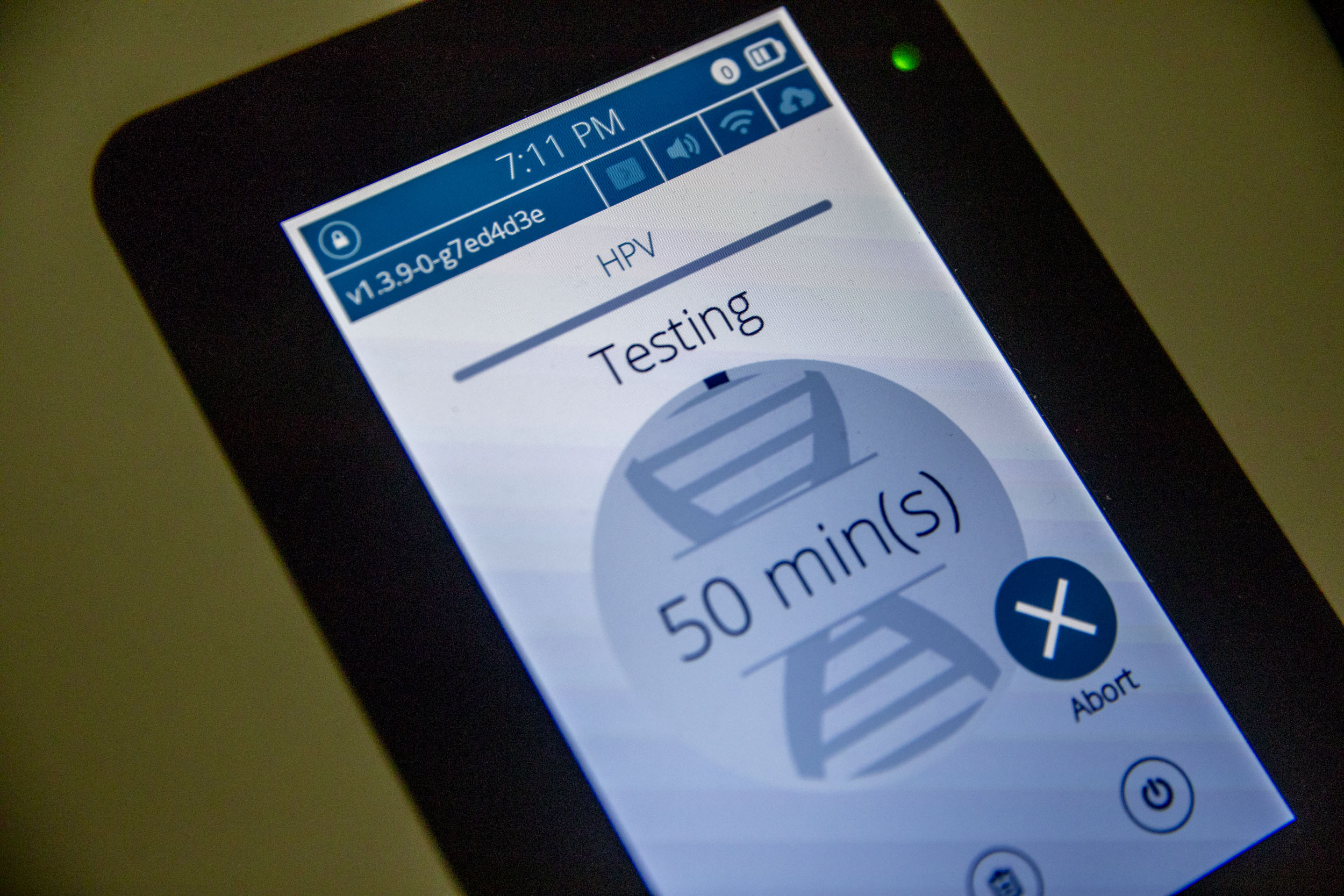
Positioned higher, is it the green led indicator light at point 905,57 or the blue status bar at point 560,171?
the blue status bar at point 560,171

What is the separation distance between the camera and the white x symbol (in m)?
0.38

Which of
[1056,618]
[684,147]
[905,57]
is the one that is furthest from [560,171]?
[1056,618]

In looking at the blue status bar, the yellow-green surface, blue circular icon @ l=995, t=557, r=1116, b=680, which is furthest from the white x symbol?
the blue status bar

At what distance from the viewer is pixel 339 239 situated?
0.38m

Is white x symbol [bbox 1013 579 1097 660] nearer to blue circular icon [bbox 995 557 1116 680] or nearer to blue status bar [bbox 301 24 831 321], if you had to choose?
blue circular icon [bbox 995 557 1116 680]

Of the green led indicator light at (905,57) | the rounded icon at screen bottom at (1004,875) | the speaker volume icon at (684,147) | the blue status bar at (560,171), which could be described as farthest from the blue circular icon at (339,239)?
the rounded icon at screen bottom at (1004,875)

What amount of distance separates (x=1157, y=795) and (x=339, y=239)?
432 mm

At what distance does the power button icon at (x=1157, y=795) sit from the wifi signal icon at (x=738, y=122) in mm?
335

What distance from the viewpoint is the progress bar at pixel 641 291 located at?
0.38m

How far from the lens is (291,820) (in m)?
0.35

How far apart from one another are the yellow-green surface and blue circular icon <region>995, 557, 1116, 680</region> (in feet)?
0.36

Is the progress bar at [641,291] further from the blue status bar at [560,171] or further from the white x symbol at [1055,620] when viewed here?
the white x symbol at [1055,620]

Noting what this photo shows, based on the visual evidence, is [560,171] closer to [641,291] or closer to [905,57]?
[641,291]

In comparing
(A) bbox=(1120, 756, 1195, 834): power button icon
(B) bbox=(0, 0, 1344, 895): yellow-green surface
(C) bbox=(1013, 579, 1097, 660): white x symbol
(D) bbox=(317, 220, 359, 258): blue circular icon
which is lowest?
(A) bbox=(1120, 756, 1195, 834): power button icon
